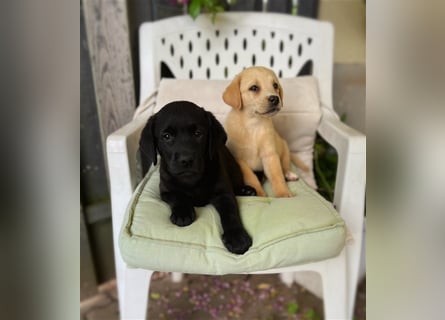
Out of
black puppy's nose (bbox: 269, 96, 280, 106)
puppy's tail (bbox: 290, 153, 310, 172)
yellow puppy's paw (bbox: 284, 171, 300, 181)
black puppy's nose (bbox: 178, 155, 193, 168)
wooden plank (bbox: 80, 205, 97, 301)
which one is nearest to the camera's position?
black puppy's nose (bbox: 178, 155, 193, 168)

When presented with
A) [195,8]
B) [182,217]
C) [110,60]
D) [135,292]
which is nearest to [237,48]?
[195,8]

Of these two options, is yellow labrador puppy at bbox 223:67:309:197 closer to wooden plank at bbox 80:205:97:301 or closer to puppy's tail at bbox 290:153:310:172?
puppy's tail at bbox 290:153:310:172

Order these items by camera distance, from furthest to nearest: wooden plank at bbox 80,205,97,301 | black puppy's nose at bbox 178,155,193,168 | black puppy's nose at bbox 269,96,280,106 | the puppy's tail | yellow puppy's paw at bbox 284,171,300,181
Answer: wooden plank at bbox 80,205,97,301 → the puppy's tail → yellow puppy's paw at bbox 284,171,300,181 → black puppy's nose at bbox 269,96,280,106 → black puppy's nose at bbox 178,155,193,168

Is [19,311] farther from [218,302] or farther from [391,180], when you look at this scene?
[218,302]

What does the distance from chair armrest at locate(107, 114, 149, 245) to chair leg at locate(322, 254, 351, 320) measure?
416 millimetres

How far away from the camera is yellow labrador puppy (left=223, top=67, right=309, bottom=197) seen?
0.68 m

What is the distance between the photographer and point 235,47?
1.02 meters

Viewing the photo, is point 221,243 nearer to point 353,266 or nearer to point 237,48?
point 353,266

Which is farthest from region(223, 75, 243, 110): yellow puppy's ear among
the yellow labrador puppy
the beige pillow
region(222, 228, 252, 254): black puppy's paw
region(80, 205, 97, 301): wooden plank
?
region(80, 205, 97, 301): wooden plank

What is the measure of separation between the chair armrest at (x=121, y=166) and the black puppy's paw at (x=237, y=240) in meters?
0.23

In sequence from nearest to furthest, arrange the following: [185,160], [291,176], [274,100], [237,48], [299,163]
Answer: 1. [185,160]
2. [274,100]
3. [291,176]
4. [299,163]
5. [237,48]

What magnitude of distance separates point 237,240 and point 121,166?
0.27 meters

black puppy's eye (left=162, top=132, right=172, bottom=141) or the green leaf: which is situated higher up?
the green leaf

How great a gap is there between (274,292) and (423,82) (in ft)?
3.13
